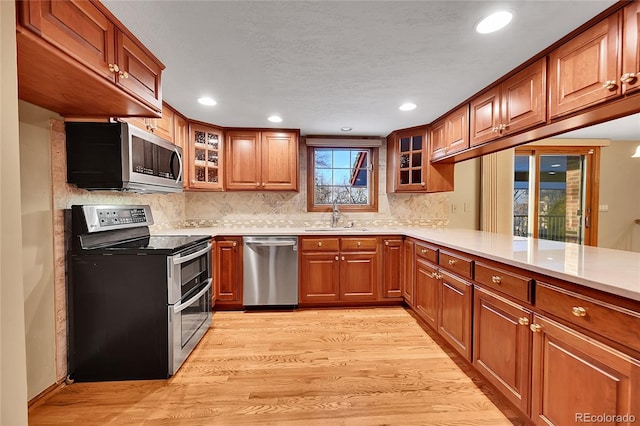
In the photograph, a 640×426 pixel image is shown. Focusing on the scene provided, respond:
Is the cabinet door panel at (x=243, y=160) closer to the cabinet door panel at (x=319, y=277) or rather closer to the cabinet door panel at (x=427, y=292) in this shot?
the cabinet door panel at (x=319, y=277)

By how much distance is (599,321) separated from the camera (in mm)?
1098

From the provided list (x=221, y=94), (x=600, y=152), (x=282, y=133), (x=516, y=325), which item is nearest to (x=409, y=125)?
(x=282, y=133)

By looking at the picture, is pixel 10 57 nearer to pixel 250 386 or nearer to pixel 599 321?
pixel 250 386

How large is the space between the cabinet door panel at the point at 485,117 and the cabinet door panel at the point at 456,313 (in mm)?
1212

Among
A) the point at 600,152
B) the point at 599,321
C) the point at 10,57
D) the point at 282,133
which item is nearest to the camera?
the point at 10,57

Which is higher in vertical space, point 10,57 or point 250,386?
point 10,57

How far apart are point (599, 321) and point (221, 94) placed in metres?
2.82

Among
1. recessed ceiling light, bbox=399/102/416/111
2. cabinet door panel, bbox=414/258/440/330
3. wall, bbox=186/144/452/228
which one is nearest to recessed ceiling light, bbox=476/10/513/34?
recessed ceiling light, bbox=399/102/416/111

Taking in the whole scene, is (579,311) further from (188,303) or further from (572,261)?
(188,303)

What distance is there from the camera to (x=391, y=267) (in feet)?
10.9

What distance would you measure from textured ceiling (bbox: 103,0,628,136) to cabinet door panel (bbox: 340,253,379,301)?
167cm

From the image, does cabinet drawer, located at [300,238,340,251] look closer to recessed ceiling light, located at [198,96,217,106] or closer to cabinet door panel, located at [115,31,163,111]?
recessed ceiling light, located at [198,96,217,106]

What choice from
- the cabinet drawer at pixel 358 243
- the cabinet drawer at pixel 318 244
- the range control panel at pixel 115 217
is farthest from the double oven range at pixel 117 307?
the cabinet drawer at pixel 358 243

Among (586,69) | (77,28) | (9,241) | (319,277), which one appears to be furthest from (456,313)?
(77,28)
